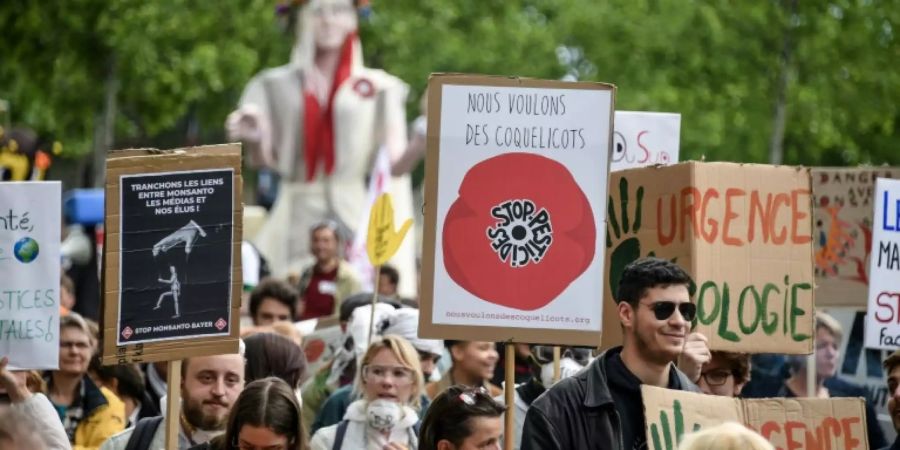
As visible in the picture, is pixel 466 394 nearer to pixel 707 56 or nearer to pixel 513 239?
pixel 513 239

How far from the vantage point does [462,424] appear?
7.55m

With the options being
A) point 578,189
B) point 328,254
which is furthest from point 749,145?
point 578,189

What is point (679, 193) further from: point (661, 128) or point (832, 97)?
point (832, 97)

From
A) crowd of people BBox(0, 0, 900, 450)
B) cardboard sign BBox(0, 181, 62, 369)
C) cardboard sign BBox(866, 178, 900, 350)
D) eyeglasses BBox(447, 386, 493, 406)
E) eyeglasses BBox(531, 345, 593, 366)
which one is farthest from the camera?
cardboard sign BBox(866, 178, 900, 350)

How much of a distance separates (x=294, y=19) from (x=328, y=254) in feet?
23.6

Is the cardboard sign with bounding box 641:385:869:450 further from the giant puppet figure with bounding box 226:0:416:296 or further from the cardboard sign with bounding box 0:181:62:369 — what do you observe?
the giant puppet figure with bounding box 226:0:416:296

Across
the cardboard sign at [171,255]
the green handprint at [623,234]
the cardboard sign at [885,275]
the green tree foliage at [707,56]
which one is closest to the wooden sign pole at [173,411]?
the cardboard sign at [171,255]

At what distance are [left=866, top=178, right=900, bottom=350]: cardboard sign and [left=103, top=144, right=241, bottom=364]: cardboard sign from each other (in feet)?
10.8

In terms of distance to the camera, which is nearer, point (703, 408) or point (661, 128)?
point (703, 408)

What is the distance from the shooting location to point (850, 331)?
12.6 metres

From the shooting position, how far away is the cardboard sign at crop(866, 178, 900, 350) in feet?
33.1

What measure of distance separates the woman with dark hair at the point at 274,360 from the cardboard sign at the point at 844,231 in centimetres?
333

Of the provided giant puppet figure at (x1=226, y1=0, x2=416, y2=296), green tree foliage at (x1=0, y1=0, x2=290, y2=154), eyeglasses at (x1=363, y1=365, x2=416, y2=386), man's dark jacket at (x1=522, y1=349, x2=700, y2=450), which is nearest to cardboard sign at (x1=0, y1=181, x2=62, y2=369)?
eyeglasses at (x1=363, y1=365, x2=416, y2=386)

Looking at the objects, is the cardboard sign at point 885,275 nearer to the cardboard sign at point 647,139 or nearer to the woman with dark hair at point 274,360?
the cardboard sign at point 647,139
